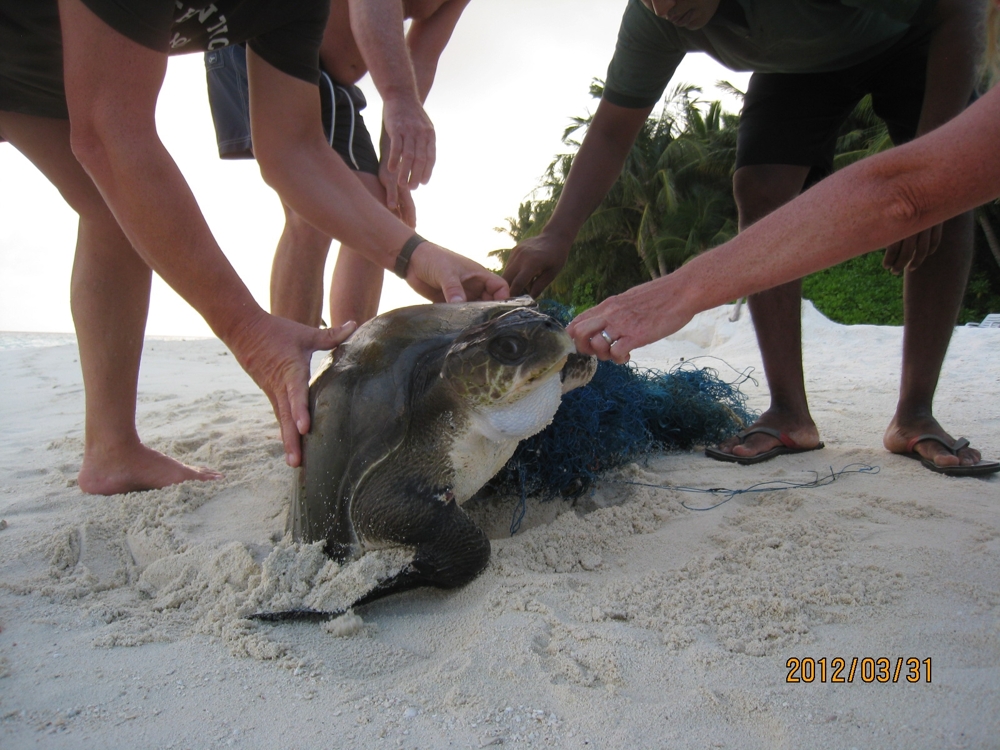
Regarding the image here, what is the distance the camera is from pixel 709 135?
1962 centimetres

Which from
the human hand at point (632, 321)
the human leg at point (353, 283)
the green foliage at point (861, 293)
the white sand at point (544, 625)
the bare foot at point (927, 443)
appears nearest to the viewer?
the white sand at point (544, 625)

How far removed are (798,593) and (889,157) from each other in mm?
688

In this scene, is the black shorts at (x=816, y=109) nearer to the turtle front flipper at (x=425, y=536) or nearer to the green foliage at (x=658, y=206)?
the turtle front flipper at (x=425, y=536)

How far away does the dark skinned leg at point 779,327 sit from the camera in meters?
1.96

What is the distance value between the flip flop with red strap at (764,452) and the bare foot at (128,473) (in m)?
1.54

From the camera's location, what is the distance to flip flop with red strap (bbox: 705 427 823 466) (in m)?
1.84

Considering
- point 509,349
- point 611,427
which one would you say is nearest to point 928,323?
point 611,427

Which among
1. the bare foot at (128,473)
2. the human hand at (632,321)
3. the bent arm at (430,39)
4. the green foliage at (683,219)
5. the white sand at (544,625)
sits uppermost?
the green foliage at (683,219)

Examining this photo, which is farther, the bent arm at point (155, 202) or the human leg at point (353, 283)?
the human leg at point (353, 283)

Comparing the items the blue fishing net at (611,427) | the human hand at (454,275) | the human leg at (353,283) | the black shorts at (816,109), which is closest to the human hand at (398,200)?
the human leg at (353,283)

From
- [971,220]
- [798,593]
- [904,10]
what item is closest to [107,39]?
[798,593]

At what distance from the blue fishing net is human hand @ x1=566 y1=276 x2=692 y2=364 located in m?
0.52

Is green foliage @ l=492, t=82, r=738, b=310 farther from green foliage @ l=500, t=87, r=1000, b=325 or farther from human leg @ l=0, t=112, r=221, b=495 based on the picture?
human leg @ l=0, t=112, r=221, b=495
